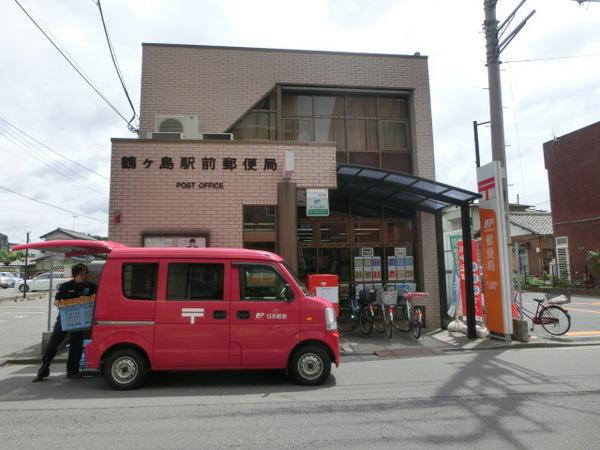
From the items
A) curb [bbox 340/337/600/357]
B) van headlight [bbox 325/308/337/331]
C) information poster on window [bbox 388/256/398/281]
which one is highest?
information poster on window [bbox 388/256/398/281]

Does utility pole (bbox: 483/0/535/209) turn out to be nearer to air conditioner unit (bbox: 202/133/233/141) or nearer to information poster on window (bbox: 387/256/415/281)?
information poster on window (bbox: 387/256/415/281)

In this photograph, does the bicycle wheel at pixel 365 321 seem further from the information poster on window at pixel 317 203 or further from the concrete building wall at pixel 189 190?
the concrete building wall at pixel 189 190

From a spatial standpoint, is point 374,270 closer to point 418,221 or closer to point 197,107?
point 418,221

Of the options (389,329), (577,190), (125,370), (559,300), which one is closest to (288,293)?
(125,370)

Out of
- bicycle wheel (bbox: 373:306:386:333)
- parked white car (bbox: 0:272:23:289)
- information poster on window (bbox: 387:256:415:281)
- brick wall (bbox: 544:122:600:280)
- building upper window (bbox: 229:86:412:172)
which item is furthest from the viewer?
parked white car (bbox: 0:272:23:289)

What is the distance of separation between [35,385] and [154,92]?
867 cm

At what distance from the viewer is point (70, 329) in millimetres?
7461

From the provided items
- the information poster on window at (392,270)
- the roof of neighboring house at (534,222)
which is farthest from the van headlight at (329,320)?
the roof of neighboring house at (534,222)

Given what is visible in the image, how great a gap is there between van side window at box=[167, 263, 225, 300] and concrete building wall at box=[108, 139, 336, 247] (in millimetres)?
3739

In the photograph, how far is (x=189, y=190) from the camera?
10.8 metres

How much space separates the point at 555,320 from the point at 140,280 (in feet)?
32.2

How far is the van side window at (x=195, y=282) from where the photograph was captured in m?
6.83

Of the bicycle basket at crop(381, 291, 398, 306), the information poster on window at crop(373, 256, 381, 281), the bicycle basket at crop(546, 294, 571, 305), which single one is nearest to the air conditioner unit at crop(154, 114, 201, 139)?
the information poster on window at crop(373, 256, 381, 281)

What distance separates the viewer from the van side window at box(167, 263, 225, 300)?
683 centimetres
